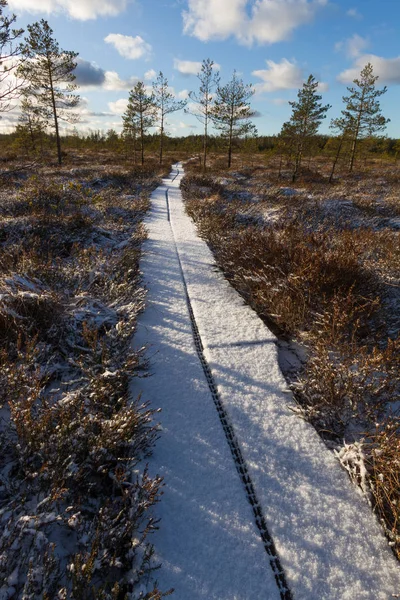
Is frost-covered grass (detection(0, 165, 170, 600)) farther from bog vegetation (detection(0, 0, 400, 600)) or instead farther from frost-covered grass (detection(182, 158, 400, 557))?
frost-covered grass (detection(182, 158, 400, 557))

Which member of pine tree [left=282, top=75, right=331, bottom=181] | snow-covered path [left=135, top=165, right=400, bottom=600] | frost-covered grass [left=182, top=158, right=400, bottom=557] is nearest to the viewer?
snow-covered path [left=135, top=165, right=400, bottom=600]

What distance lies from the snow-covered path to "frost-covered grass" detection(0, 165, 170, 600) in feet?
0.72

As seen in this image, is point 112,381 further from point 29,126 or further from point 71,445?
point 29,126

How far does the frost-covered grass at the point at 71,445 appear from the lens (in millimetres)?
1358

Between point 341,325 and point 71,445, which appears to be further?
point 341,325

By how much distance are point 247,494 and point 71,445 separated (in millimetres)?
1195

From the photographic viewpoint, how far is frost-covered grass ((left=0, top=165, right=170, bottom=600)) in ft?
4.46

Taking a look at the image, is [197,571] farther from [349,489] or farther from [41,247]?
[41,247]

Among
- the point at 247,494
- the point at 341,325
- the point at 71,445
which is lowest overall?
the point at 247,494

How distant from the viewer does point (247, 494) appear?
6.30ft

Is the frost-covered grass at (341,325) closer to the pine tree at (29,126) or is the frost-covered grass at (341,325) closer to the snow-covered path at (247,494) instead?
the snow-covered path at (247,494)

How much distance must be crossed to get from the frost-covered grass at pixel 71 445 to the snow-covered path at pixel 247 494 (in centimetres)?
22

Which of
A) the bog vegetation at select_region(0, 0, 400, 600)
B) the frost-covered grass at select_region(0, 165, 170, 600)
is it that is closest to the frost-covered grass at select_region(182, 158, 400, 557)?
the bog vegetation at select_region(0, 0, 400, 600)

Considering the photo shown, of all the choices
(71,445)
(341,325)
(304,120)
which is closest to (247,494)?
(71,445)
